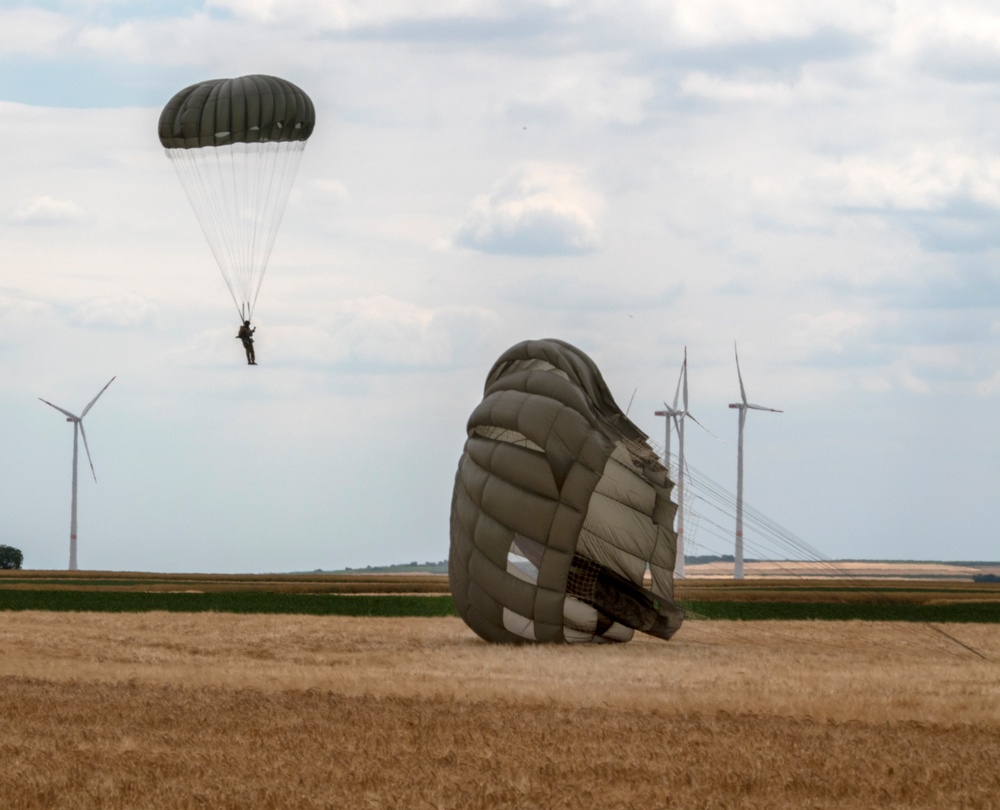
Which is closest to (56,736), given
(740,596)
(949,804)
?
(949,804)

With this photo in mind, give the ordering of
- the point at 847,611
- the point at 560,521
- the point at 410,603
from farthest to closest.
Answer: the point at 410,603 < the point at 847,611 < the point at 560,521

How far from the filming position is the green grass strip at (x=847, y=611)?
53.0 m

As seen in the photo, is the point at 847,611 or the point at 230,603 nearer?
the point at 847,611

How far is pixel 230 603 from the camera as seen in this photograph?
57.3m

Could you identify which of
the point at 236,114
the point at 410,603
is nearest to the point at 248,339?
the point at 236,114

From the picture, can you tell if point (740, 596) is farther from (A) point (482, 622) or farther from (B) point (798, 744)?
(B) point (798, 744)

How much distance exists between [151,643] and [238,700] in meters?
13.8

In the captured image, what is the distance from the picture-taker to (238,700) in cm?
2483

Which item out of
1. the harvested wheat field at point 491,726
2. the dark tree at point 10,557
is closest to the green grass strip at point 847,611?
the harvested wheat field at point 491,726

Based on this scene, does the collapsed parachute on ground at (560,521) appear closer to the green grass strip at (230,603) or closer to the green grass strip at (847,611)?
the green grass strip at (847,611)

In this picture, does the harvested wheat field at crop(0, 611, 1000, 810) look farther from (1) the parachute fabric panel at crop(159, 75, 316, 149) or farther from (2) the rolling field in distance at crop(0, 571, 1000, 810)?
(1) the parachute fabric panel at crop(159, 75, 316, 149)

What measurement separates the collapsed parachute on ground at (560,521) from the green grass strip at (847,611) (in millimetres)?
14169

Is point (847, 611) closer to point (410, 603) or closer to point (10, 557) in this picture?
point (410, 603)

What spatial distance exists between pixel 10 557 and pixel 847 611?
107 metres
